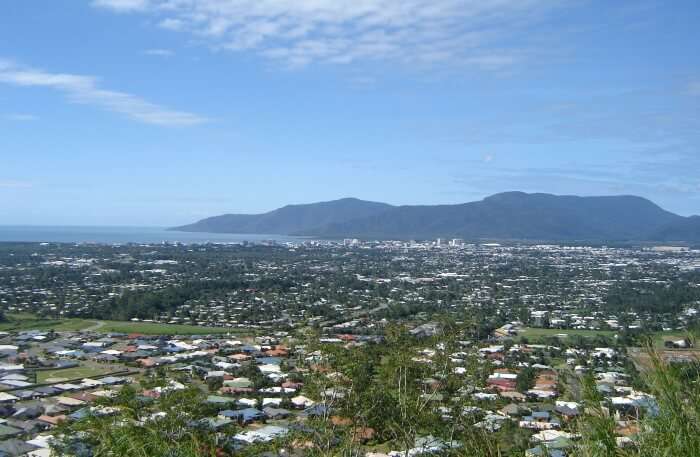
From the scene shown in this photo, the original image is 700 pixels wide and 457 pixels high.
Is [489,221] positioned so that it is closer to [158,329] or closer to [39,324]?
[158,329]

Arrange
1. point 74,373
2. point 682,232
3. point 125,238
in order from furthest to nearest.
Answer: point 682,232 → point 125,238 → point 74,373

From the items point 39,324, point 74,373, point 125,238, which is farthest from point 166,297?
point 125,238

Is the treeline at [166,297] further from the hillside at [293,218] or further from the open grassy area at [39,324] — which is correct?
the hillside at [293,218]

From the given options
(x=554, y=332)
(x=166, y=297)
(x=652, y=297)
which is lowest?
(x=554, y=332)

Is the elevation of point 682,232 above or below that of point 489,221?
below

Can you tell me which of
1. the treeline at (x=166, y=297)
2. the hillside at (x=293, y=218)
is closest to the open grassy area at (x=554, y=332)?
the treeline at (x=166, y=297)
